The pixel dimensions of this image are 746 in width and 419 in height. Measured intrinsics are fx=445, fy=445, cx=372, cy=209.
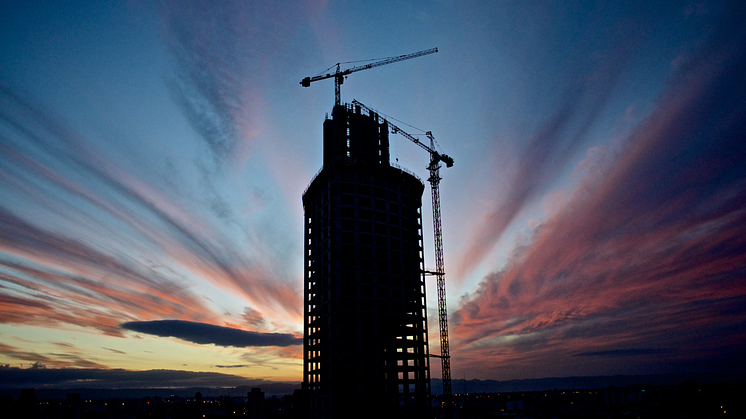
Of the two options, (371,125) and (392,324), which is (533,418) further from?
(371,125)

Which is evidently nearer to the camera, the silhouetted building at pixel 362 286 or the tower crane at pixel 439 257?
the silhouetted building at pixel 362 286

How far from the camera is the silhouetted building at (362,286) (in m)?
109

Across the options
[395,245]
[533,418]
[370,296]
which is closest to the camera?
[370,296]

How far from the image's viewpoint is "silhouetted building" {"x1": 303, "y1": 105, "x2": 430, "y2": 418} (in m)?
109

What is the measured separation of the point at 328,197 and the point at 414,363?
51197 mm

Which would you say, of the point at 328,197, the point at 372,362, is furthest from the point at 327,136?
the point at 372,362

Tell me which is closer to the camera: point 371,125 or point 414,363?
point 414,363

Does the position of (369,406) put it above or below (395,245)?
below

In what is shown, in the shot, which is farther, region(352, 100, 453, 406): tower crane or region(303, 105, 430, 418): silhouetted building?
region(352, 100, 453, 406): tower crane

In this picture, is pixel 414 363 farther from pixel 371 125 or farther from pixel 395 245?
pixel 371 125

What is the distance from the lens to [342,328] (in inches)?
4375

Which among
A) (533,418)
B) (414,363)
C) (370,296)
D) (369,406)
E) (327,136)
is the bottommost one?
(533,418)

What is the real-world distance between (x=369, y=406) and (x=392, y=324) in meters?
20.5

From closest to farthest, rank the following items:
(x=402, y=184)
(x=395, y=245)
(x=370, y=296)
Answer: (x=370, y=296), (x=395, y=245), (x=402, y=184)
